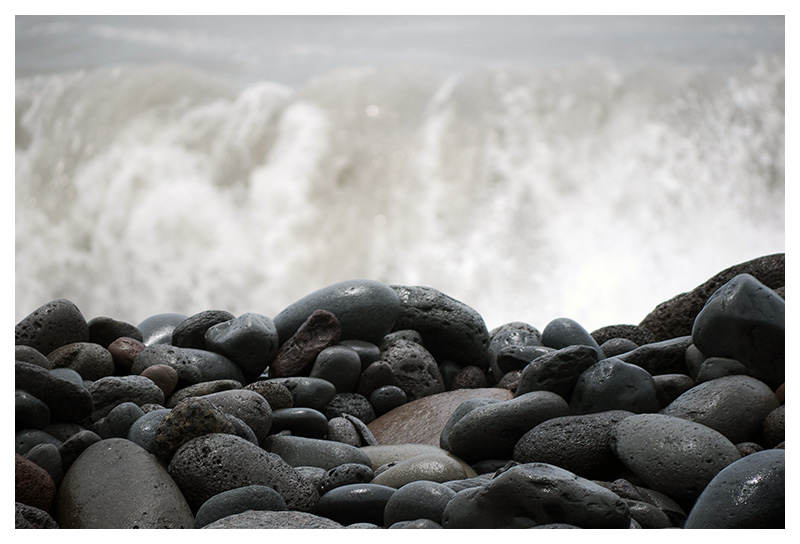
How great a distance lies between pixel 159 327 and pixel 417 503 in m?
2.44

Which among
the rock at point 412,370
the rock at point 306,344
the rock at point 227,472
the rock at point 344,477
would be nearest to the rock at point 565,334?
the rock at point 412,370

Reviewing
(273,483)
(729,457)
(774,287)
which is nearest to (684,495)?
(729,457)

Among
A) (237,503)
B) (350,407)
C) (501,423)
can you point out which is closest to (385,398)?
(350,407)

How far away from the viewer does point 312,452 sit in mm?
2857

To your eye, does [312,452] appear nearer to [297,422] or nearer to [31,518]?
[297,422]

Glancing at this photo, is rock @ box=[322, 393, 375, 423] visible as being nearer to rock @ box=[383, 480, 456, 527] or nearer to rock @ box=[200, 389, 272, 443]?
rock @ box=[200, 389, 272, 443]

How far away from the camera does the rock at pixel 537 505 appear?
6.58ft

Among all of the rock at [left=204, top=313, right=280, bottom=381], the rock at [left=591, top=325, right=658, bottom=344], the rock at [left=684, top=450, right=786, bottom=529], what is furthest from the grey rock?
the rock at [left=591, top=325, right=658, bottom=344]

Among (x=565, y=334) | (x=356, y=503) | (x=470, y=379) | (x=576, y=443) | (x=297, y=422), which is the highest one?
(x=565, y=334)

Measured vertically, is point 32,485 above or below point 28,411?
below

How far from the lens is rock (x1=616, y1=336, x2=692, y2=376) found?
11.0ft

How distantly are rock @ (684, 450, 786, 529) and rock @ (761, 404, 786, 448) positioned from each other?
0.61 m

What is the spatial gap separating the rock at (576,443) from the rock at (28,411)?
6.09ft

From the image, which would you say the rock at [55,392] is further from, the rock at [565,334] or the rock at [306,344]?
the rock at [565,334]
